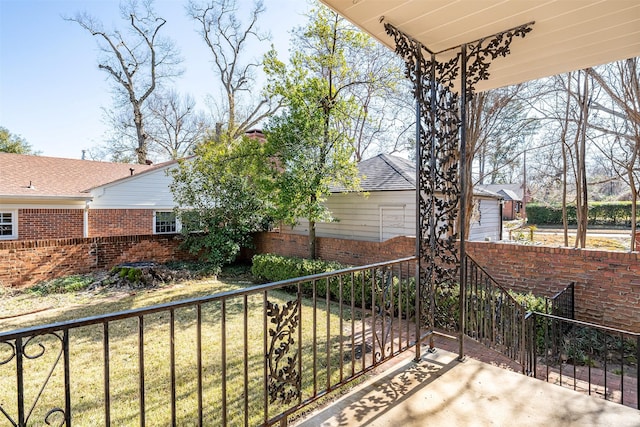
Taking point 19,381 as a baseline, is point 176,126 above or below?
above

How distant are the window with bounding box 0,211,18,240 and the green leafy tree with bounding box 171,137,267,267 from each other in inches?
189

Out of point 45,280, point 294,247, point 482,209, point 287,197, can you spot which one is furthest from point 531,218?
point 45,280

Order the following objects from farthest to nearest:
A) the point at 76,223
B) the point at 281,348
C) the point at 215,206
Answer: the point at 76,223 → the point at 215,206 → the point at 281,348

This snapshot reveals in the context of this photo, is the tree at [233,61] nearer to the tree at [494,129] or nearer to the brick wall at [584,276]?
the tree at [494,129]

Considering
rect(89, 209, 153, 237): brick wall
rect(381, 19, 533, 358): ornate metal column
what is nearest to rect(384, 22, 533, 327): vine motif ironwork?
rect(381, 19, 533, 358): ornate metal column

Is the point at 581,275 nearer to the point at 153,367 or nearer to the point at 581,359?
the point at 581,359

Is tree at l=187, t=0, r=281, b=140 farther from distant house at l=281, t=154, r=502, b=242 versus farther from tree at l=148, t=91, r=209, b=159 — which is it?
distant house at l=281, t=154, r=502, b=242

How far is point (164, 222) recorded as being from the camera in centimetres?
1270

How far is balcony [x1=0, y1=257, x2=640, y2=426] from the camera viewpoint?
1.64m

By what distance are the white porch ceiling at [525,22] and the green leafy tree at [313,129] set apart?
4.70 meters

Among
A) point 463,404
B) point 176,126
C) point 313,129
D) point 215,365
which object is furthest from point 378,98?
point 176,126

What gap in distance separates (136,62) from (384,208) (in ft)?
48.7

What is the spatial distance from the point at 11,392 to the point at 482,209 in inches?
435

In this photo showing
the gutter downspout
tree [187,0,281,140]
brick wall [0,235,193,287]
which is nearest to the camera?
brick wall [0,235,193,287]
